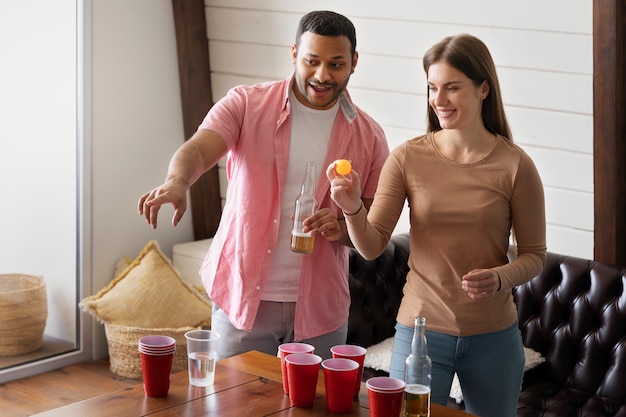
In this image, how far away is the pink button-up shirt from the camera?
2.43 metres

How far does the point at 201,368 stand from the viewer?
2041mm

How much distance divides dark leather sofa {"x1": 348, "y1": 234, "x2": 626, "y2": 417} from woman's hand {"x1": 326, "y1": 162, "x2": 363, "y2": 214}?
1330 mm

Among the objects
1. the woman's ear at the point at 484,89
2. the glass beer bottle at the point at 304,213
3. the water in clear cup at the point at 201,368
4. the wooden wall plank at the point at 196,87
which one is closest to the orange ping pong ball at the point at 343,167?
the glass beer bottle at the point at 304,213

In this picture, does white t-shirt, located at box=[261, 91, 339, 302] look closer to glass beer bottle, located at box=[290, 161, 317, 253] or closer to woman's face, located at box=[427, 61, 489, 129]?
glass beer bottle, located at box=[290, 161, 317, 253]

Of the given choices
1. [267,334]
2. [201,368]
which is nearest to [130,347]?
[267,334]

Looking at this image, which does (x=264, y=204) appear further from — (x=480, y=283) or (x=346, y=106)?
(x=480, y=283)

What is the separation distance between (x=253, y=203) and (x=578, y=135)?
5.18 ft

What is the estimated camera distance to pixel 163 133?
15.6 feet

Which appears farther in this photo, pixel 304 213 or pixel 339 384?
pixel 304 213

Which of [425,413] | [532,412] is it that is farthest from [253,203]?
[532,412]

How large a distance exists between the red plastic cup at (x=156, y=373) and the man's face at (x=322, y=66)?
833 millimetres

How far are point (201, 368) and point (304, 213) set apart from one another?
52 centimetres

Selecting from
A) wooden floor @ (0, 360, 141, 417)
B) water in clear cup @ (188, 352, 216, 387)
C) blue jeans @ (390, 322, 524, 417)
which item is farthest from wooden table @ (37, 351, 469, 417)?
wooden floor @ (0, 360, 141, 417)

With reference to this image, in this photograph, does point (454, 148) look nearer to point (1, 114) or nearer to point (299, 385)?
point (299, 385)
